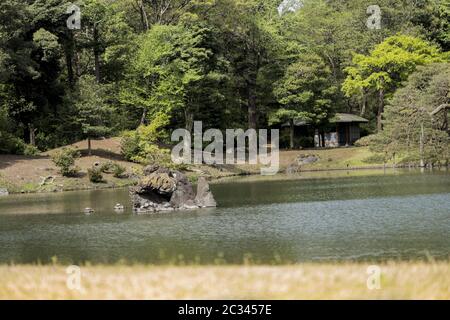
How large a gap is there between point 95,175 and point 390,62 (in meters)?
36.6

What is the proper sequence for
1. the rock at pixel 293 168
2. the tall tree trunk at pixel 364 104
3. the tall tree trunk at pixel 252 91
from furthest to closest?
the tall tree trunk at pixel 364 104
the tall tree trunk at pixel 252 91
the rock at pixel 293 168

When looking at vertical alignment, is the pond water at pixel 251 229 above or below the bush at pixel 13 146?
below

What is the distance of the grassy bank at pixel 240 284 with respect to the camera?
10.3 metres

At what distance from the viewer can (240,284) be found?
1116 cm

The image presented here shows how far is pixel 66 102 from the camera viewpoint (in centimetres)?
5484

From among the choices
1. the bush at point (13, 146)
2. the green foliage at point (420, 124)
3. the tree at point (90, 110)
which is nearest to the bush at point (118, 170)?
the tree at point (90, 110)

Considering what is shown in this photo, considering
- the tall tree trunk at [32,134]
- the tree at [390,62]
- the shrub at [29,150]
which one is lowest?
the shrub at [29,150]

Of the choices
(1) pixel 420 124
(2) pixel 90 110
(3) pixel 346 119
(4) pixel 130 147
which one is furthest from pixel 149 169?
(3) pixel 346 119

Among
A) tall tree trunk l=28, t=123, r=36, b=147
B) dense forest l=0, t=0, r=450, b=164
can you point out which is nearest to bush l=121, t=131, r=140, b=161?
dense forest l=0, t=0, r=450, b=164

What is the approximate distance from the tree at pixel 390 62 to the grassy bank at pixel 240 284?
2275 inches

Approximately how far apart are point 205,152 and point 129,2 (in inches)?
736

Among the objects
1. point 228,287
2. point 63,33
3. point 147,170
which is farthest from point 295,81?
point 228,287

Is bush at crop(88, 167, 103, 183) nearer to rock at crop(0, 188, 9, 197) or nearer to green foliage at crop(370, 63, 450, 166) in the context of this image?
rock at crop(0, 188, 9, 197)

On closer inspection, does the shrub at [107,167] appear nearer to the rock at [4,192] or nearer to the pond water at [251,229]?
the rock at [4,192]
